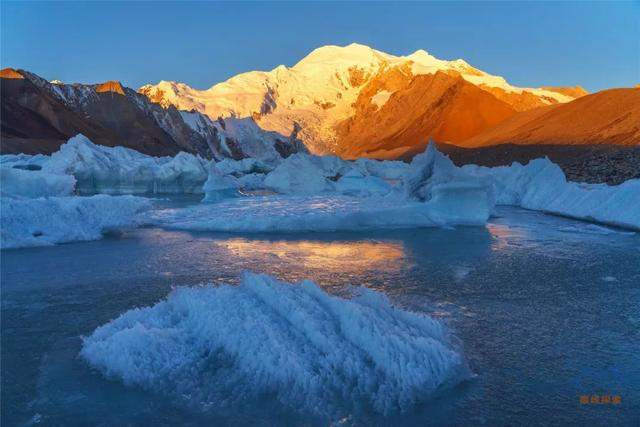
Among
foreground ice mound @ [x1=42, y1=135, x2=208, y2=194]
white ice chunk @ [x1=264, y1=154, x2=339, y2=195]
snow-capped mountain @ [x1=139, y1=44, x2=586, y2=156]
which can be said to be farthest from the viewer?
snow-capped mountain @ [x1=139, y1=44, x2=586, y2=156]

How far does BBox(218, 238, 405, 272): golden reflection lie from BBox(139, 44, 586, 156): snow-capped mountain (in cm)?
7489

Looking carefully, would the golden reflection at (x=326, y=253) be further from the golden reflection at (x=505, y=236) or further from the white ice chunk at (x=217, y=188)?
the white ice chunk at (x=217, y=188)

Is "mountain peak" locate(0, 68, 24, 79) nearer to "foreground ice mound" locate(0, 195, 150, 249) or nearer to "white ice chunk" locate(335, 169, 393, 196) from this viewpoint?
"white ice chunk" locate(335, 169, 393, 196)

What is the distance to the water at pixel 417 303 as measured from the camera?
2.85m

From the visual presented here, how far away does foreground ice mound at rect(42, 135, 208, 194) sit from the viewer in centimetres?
2189

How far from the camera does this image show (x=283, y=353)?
3.20 metres

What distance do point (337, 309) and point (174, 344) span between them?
1.09m

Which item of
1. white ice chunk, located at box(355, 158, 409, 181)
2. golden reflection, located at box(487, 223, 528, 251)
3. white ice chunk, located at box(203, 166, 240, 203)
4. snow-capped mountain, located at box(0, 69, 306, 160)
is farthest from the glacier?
snow-capped mountain, located at box(0, 69, 306, 160)

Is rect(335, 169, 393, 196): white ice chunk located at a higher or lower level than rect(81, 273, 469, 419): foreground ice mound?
higher

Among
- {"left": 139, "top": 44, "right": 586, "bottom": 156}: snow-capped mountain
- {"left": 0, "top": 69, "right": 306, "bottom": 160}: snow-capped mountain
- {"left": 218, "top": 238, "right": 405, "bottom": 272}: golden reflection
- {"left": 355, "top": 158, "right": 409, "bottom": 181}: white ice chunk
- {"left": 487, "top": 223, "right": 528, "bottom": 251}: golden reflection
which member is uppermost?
{"left": 139, "top": 44, "right": 586, "bottom": 156}: snow-capped mountain

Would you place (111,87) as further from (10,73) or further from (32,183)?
(32,183)

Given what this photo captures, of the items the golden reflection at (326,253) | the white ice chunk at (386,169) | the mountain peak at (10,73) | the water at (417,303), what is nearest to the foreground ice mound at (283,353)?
the water at (417,303)

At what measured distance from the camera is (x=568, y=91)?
100312mm

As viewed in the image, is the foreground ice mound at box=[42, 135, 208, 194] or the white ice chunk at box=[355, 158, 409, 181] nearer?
the foreground ice mound at box=[42, 135, 208, 194]
